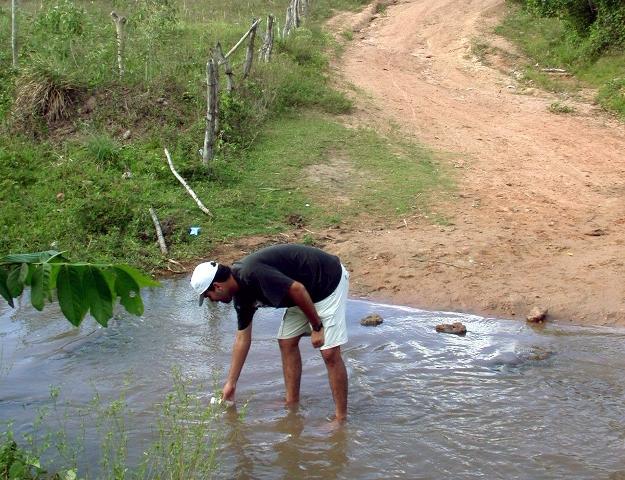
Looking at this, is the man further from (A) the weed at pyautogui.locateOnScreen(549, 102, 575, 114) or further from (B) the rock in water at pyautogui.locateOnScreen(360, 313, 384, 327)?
(A) the weed at pyautogui.locateOnScreen(549, 102, 575, 114)

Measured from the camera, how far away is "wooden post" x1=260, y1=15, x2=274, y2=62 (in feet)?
46.0

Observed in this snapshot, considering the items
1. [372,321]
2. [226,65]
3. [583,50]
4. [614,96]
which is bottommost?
[372,321]

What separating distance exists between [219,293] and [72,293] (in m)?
1.78

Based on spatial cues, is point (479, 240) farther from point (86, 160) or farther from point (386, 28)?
point (386, 28)

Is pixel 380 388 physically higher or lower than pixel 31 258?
lower

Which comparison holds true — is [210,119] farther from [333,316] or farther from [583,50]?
[583,50]

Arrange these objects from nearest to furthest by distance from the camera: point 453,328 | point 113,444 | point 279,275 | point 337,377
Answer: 1. point 279,275
2. point 113,444
3. point 337,377
4. point 453,328

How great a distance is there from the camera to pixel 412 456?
4906 millimetres

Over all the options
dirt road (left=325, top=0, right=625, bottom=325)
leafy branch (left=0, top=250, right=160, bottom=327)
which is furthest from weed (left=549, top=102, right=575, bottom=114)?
leafy branch (left=0, top=250, right=160, bottom=327)

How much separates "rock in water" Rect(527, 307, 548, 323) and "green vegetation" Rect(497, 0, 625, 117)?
771cm

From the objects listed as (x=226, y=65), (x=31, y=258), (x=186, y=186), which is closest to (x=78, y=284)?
(x=31, y=258)

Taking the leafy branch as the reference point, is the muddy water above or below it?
below

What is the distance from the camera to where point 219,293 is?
186 inches

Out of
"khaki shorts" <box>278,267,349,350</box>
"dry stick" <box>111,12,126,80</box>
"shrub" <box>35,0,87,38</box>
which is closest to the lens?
"khaki shorts" <box>278,267,349,350</box>
